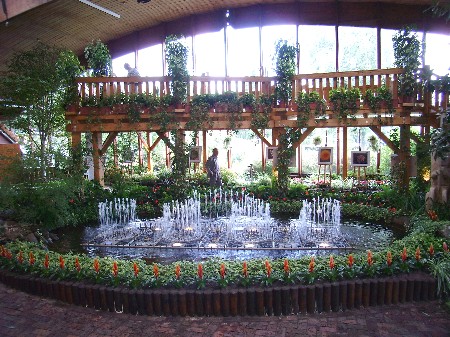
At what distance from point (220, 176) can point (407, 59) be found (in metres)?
6.73

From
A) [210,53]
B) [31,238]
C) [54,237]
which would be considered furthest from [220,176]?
[210,53]

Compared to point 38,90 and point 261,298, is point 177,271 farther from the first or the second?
point 38,90

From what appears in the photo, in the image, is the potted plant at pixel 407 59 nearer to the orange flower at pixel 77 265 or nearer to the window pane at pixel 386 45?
the window pane at pixel 386 45

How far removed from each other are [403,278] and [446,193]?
4078 millimetres

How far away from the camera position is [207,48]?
1925cm

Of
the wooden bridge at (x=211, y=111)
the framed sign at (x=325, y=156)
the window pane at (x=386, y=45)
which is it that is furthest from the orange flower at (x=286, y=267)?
the window pane at (x=386, y=45)

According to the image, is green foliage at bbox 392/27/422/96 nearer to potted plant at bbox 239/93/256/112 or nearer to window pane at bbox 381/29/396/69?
potted plant at bbox 239/93/256/112

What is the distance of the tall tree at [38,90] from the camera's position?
9992 mm

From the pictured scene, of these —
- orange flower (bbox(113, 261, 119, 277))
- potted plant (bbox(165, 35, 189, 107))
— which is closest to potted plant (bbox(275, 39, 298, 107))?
potted plant (bbox(165, 35, 189, 107))

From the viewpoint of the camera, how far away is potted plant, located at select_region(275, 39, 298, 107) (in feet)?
39.2

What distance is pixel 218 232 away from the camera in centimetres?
880

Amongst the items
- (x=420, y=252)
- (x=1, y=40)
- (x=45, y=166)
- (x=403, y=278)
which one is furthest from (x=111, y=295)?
(x=1, y=40)

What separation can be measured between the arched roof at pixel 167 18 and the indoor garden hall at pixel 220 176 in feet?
0.28

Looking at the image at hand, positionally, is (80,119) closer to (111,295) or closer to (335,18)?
(111,295)
